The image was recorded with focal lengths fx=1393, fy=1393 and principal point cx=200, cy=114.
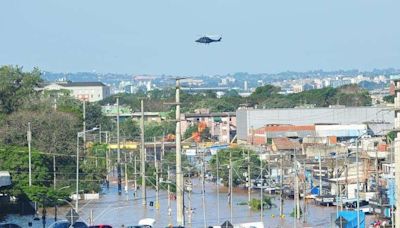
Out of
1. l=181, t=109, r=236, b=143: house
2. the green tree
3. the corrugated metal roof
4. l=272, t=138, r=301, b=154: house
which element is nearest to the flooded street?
the green tree

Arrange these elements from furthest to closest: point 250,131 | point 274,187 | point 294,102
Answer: point 294,102, point 250,131, point 274,187

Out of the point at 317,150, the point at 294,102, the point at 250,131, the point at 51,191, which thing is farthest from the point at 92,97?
the point at 51,191

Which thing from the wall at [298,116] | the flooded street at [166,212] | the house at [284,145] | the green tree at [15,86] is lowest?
the flooded street at [166,212]

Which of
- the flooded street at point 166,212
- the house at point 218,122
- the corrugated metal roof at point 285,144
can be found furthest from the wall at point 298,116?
the flooded street at point 166,212

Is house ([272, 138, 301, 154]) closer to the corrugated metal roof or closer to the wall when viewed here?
the corrugated metal roof

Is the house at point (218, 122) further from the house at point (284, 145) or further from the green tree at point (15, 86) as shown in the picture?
the green tree at point (15, 86)

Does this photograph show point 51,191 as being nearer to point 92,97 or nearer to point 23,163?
point 23,163

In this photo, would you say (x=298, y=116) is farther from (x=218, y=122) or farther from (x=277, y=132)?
(x=218, y=122)

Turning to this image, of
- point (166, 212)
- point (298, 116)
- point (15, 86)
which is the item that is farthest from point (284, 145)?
point (166, 212)
